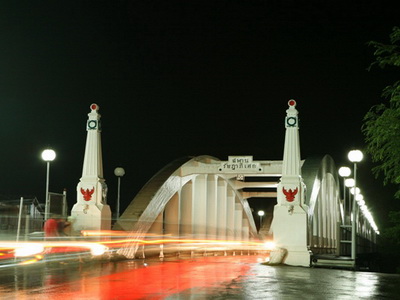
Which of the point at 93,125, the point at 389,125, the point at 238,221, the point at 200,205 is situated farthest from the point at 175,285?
the point at 238,221

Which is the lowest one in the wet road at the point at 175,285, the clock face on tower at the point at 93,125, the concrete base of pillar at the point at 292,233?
the wet road at the point at 175,285

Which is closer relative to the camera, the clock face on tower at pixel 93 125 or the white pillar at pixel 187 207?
the clock face on tower at pixel 93 125

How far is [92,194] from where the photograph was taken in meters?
21.0

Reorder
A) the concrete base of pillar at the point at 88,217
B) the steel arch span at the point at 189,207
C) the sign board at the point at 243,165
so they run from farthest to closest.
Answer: the sign board at the point at 243,165 < the steel arch span at the point at 189,207 < the concrete base of pillar at the point at 88,217

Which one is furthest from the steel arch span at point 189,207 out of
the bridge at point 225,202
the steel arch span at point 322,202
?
the steel arch span at point 322,202

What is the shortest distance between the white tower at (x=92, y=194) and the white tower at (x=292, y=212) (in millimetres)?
6068

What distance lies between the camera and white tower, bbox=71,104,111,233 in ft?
68.3

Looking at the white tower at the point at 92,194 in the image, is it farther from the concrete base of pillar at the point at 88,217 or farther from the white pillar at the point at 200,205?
the white pillar at the point at 200,205

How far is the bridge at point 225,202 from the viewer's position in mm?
20391

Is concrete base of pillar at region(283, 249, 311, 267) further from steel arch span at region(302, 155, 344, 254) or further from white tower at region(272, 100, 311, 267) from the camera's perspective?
steel arch span at region(302, 155, 344, 254)

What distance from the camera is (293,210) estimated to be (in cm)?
2039

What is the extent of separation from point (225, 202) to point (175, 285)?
23.0m

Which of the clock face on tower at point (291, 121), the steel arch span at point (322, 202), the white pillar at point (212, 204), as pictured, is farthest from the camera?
the white pillar at point (212, 204)

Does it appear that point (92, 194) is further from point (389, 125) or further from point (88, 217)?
point (389, 125)
